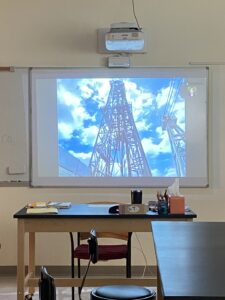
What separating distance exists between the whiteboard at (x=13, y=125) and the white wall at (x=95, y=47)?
0.12 metres

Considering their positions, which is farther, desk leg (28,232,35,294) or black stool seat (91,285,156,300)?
desk leg (28,232,35,294)

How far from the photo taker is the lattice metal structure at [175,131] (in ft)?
15.8

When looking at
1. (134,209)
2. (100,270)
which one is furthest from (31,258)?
(134,209)

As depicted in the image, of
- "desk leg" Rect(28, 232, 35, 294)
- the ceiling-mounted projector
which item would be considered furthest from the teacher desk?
the ceiling-mounted projector

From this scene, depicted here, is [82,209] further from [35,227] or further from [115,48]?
[115,48]

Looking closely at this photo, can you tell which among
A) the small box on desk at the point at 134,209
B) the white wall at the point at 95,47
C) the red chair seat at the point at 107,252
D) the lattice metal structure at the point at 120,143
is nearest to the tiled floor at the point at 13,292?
the white wall at the point at 95,47

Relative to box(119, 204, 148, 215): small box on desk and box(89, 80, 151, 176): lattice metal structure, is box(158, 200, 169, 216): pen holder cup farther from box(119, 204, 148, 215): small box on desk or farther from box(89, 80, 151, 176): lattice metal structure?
box(89, 80, 151, 176): lattice metal structure

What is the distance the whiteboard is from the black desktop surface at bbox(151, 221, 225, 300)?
2631mm

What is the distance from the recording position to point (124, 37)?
14.3 feet

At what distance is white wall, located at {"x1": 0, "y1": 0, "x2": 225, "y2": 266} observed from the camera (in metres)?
4.80

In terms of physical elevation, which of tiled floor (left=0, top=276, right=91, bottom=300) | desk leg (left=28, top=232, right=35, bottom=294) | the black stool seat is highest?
the black stool seat

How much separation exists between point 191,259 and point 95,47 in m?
3.53

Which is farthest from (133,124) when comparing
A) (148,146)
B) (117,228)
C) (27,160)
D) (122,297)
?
(122,297)

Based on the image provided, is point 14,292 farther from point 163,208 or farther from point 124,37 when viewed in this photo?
point 124,37
